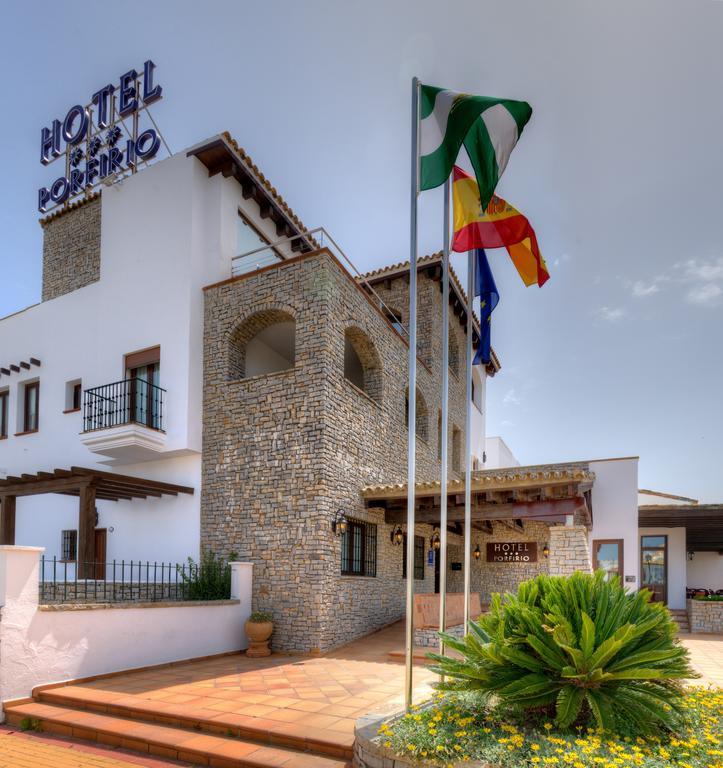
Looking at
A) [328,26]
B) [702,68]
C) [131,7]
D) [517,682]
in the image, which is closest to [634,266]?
[702,68]

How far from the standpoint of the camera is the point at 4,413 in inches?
628

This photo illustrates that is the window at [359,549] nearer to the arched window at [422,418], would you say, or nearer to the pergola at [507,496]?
the pergola at [507,496]

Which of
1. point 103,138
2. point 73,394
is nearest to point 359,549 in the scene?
point 73,394

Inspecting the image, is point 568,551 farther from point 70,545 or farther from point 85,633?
point 70,545

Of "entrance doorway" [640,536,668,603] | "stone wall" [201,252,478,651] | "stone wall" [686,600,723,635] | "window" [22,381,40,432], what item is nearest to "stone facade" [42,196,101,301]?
"window" [22,381,40,432]

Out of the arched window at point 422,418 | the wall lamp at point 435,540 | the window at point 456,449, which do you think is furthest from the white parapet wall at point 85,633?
the window at point 456,449

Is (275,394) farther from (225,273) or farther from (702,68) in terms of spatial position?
(702,68)

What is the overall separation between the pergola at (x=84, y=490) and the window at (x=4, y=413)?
326 centimetres

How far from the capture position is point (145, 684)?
787 cm

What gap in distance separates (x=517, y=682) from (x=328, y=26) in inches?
421

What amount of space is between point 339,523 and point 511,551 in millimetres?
8388

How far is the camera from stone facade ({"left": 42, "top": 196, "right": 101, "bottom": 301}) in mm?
14820

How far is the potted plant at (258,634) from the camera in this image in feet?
34.2

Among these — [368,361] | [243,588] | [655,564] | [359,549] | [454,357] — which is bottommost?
[655,564]
